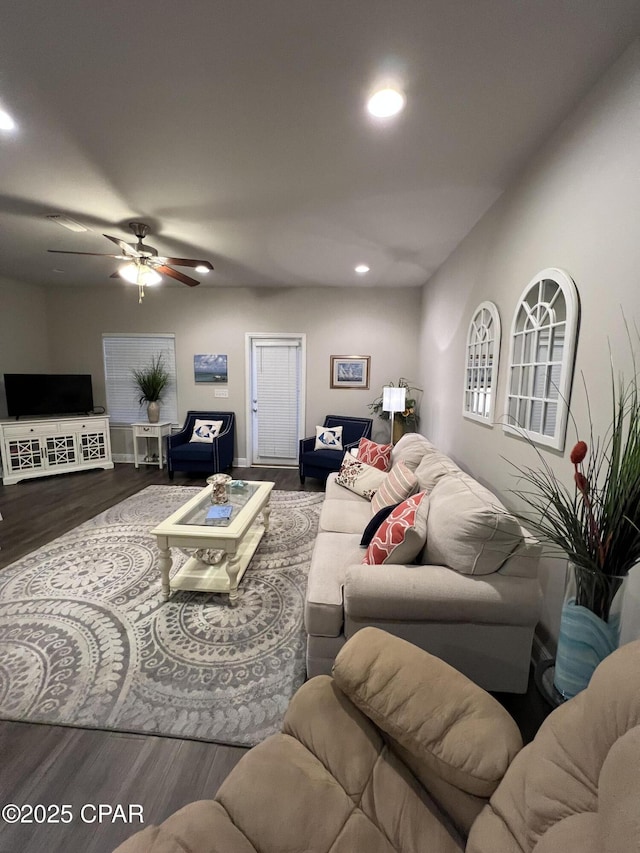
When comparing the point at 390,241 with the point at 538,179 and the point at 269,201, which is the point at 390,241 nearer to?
the point at 269,201

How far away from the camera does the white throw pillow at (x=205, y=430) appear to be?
16.3 feet

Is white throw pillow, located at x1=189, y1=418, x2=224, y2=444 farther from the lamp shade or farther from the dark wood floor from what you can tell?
the dark wood floor

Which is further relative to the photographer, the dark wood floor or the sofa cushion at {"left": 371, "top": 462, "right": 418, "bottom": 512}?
the sofa cushion at {"left": 371, "top": 462, "right": 418, "bottom": 512}

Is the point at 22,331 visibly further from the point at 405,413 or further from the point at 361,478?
the point at 405,413

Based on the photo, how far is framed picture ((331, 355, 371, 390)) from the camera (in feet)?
16.6

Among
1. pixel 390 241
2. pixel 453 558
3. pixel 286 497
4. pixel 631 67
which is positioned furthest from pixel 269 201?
pixel 286 497

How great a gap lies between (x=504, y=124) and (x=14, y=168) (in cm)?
286

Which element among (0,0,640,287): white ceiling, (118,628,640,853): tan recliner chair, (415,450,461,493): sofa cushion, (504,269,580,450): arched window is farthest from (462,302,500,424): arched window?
(118,628,640,853): tan recliner chair

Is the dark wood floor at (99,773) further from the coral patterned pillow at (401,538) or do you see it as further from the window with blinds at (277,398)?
the window with blinds at (277,398)

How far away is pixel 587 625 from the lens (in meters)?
1.21

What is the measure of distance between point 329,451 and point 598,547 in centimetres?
352

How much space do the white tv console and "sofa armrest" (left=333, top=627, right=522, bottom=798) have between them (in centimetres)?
519

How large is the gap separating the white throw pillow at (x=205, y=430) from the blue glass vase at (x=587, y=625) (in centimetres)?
440

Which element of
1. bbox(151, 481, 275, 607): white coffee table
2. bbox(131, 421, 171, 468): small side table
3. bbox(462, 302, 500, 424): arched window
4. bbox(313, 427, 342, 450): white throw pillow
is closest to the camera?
bbox(151, 481, 275, 607): white coffee table
